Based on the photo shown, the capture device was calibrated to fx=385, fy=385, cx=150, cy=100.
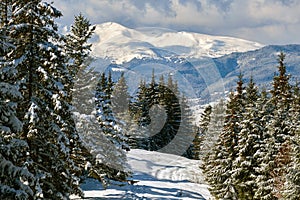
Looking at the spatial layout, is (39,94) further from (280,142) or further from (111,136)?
(280,142)

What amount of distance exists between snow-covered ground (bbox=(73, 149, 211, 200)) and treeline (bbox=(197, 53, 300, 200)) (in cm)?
347

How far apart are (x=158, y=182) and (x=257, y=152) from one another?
38.8ft

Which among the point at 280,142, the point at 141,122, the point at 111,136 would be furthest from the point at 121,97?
the point at 280,142

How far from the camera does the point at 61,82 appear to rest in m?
16.3

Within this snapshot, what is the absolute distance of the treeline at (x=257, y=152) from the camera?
89.0ft

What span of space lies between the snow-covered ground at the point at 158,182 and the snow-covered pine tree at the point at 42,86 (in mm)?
10240

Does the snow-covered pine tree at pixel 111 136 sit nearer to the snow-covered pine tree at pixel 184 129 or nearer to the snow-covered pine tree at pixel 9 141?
the snow-covered pine tree at pixel 9 141

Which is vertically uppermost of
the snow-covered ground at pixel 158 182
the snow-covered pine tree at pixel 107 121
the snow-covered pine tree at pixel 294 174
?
the snow-covered pine tree at pixel 107 121

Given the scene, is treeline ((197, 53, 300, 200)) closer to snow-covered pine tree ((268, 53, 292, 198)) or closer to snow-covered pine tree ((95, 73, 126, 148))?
snow-covered pine tree ((268, 53, 292, 198))

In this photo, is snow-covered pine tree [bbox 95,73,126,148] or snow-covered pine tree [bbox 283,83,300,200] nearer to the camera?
snow-covered pine tree [bbox 283,83,300,200]

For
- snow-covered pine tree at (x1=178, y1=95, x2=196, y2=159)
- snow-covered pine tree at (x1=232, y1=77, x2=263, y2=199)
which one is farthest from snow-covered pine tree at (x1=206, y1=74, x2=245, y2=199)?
snow-covered pine tree at (x1=178, y1=95, x2=196, y2=159)

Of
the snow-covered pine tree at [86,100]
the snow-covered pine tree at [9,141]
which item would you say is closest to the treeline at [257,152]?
the snow-covered pine tree at [86,100]

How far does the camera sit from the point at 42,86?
1572cm

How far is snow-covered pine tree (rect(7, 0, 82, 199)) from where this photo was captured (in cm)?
1525
